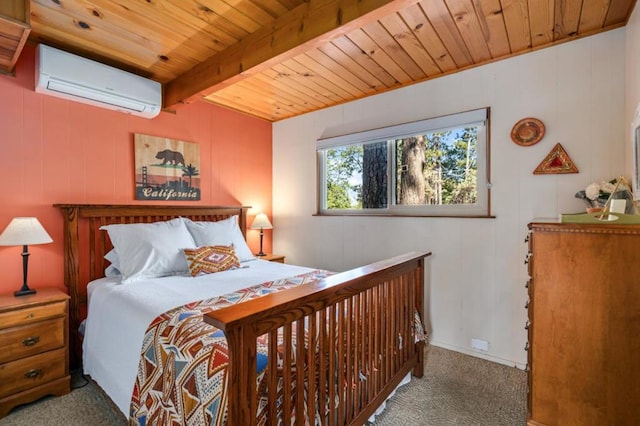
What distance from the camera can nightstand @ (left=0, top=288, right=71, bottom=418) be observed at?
1.75 meters

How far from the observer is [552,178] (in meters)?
2.10

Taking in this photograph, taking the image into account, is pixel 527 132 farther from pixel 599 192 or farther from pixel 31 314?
pixel 31 314

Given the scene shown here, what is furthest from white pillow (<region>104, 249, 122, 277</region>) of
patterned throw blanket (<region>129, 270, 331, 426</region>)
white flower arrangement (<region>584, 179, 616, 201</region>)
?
white flower arrangement (<region>584, 179, 616, 201</region>)

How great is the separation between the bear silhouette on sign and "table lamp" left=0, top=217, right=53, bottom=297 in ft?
3.43

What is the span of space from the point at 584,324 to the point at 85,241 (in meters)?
3.12

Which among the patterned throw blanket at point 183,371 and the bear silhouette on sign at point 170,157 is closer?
the patterned throw blanket at point 183,371

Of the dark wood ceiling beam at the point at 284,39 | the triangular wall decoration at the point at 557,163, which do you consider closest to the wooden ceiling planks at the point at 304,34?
the dark wood ceiling beam at the point at 284,39

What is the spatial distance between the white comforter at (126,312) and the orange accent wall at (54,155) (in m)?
0.48

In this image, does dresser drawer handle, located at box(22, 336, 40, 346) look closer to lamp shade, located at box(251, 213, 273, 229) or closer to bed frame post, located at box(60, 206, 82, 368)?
bed frame post, located at box(60, 206, 82, 368)

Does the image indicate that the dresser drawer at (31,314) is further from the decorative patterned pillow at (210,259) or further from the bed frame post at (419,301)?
the bed frame post at (419,301)

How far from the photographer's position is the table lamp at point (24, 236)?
1.88m

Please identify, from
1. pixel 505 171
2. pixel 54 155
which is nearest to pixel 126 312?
pixel 54 155

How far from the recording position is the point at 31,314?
6.00 feet

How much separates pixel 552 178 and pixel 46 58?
342 centimetres
